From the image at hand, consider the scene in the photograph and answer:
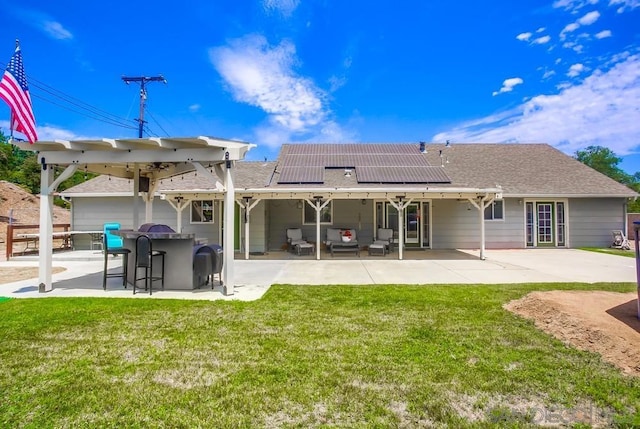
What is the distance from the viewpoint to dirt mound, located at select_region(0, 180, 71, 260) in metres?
23.5

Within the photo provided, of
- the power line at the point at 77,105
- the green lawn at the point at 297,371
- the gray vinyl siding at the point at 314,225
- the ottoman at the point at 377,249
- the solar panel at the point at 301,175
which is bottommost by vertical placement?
the green lawn at the point at 297,371

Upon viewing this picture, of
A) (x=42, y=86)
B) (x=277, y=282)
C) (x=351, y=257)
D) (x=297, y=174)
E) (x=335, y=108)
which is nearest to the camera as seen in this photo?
(x=277, y=282)

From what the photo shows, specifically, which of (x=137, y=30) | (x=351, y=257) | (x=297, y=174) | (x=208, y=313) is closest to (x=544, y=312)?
(x=208, y=313)

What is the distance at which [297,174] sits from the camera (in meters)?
14.0

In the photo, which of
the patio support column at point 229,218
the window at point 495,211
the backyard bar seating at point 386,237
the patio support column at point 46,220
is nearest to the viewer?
the patio support column at point 229,218

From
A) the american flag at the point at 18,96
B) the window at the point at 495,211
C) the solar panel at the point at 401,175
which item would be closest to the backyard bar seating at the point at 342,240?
the solar panel at the point at 401,175

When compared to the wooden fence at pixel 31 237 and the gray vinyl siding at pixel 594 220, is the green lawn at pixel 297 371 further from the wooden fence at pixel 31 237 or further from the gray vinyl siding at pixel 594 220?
the gray vinyl siding at pixel 594 220

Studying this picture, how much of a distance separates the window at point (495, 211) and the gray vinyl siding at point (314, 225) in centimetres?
481

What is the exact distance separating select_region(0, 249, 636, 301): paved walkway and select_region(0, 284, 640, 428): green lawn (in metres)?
1.57

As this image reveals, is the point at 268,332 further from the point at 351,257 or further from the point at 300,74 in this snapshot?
the point at 300,74

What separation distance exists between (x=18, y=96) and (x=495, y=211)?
1505 centimetres

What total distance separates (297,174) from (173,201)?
4.85 m

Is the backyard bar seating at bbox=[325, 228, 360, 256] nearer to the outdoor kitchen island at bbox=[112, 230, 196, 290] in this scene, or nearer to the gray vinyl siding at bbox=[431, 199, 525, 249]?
the gray vinyl siding at bbox=[431, 199, 525, 249]

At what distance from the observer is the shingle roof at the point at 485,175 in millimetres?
13453
